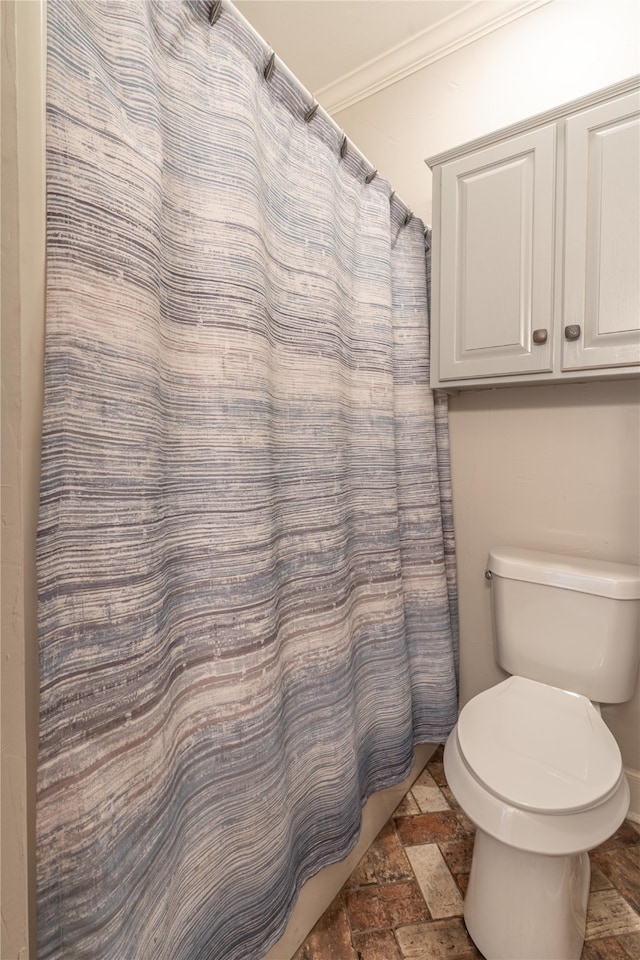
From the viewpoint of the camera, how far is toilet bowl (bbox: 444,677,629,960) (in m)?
0.91

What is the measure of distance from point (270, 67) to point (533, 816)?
158 centimetres

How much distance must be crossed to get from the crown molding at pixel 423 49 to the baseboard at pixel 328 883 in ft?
8.36

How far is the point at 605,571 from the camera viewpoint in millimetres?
1337

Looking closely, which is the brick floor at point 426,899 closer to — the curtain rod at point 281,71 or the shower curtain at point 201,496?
the shower curtain at point 201,496

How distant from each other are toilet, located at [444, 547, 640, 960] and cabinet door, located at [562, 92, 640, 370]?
0.65 metres

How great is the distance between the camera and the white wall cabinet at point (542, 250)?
119 centimetres

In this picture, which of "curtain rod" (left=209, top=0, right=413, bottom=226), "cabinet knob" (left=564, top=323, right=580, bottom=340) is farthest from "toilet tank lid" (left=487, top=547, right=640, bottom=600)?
"curtain rod" (left=209, top=0, right=413, bottom=226)

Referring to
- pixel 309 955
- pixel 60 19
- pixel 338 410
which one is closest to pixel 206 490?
pixel 338 410

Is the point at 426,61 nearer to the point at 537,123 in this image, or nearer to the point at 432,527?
the point at 537,123

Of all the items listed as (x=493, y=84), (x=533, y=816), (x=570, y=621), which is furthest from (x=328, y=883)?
(x=493, y=84)

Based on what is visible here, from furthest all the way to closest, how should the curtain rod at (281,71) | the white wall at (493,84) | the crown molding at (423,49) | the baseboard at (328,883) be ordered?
the crown molding at (423,49) < the white wall at (493,84) < the baseboard at (328,883) < the curtain rod at (281,71)

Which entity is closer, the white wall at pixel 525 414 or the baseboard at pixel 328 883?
the baseboard at pixel 328 883

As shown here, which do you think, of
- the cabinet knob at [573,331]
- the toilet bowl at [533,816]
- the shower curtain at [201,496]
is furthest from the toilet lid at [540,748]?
the cabinet knob at [573,331]

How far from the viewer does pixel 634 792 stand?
1445 mm
